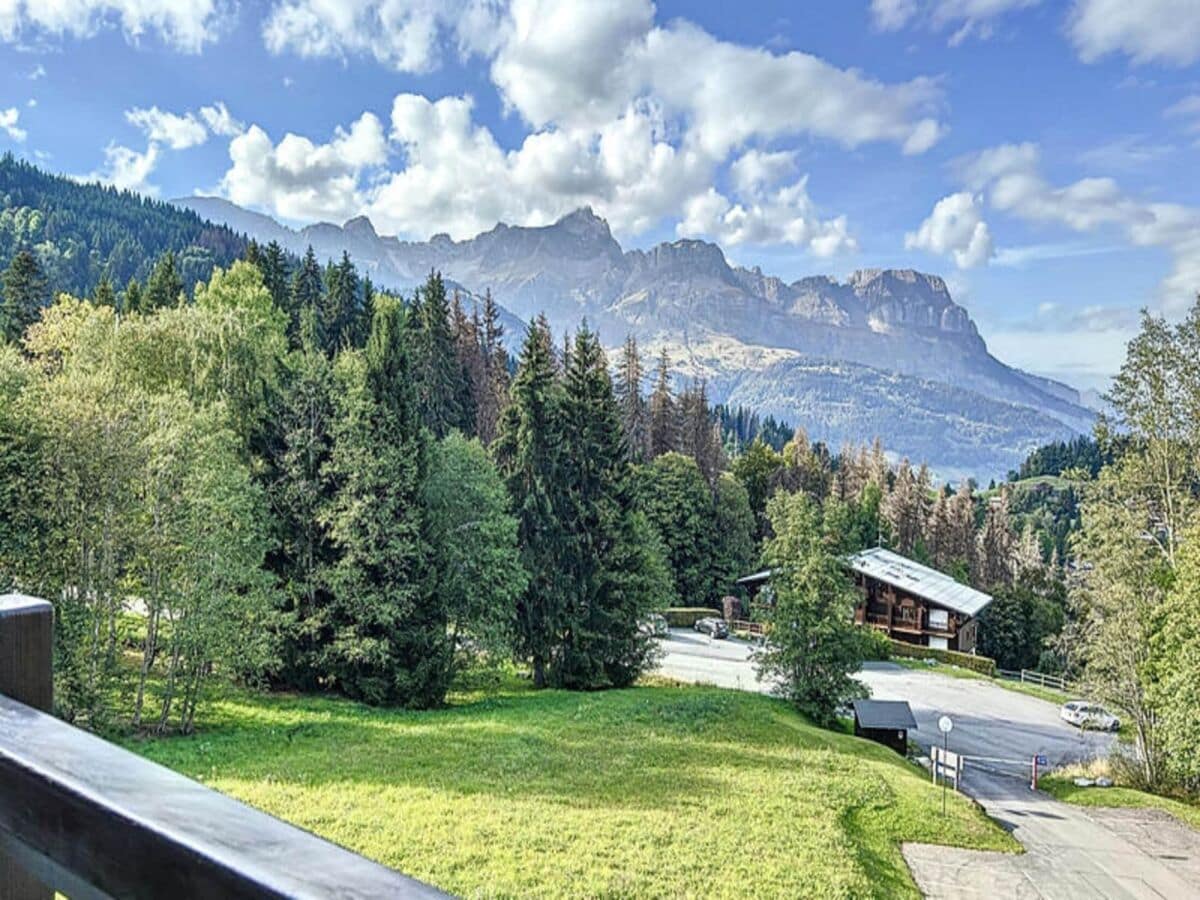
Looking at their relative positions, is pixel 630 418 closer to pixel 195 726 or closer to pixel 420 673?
pixel 420 673

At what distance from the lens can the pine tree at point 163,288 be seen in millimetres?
37719

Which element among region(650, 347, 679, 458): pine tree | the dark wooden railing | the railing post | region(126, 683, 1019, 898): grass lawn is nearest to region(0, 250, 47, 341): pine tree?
region(126, 683, 1019, 898): grass lawn

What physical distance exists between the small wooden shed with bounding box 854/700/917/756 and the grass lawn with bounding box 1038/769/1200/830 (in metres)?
4.03

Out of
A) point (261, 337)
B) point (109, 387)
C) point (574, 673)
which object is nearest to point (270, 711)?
point (109, 387)

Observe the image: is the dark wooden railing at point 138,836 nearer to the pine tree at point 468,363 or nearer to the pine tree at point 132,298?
the pine tree at point 468,363

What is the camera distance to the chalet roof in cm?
4694

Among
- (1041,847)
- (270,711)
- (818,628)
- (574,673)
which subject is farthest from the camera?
(574,673)

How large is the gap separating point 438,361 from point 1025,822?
3554 cm

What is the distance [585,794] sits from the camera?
1330 centimetres

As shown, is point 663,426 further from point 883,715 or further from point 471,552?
point 471,552

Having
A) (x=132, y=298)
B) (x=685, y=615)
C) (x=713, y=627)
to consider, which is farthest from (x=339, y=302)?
(x=713, y=627)

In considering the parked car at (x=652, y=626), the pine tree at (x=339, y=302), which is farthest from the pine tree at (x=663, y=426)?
the parked car at (x=652, y=626)

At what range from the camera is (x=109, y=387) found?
1591 centimetres

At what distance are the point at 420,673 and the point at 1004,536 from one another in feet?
245
